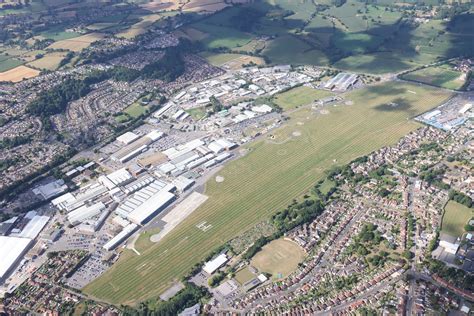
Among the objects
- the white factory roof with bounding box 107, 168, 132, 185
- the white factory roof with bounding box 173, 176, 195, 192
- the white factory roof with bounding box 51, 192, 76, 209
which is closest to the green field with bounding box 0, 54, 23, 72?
the white factory roof with bounding box 107, 168, 132, 185

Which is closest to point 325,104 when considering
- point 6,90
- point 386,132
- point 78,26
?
point 386,132

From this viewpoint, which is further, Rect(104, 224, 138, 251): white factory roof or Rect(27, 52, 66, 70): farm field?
Rect(27, 52, 66, 70): farm field

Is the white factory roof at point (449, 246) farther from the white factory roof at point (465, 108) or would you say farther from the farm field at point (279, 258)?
the white factory roof at point (465, 108)

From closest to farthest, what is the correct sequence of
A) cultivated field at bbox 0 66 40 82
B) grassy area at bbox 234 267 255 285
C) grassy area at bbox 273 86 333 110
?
grassy area at bbox 234 267 255 285, grassy area at bbox 273 86 333 110, cultivated field at bbox 0 66 40 82

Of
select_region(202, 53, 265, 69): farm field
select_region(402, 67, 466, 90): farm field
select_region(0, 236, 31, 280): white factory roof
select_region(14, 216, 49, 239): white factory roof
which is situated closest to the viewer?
select_region(0, 236, 31, 280): white factory roof

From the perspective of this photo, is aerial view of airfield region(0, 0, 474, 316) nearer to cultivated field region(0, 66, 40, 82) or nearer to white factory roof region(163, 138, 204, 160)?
white factory roof region(163, 138, 204, 160)

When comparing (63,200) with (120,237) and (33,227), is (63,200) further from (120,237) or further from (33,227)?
(120,237)
